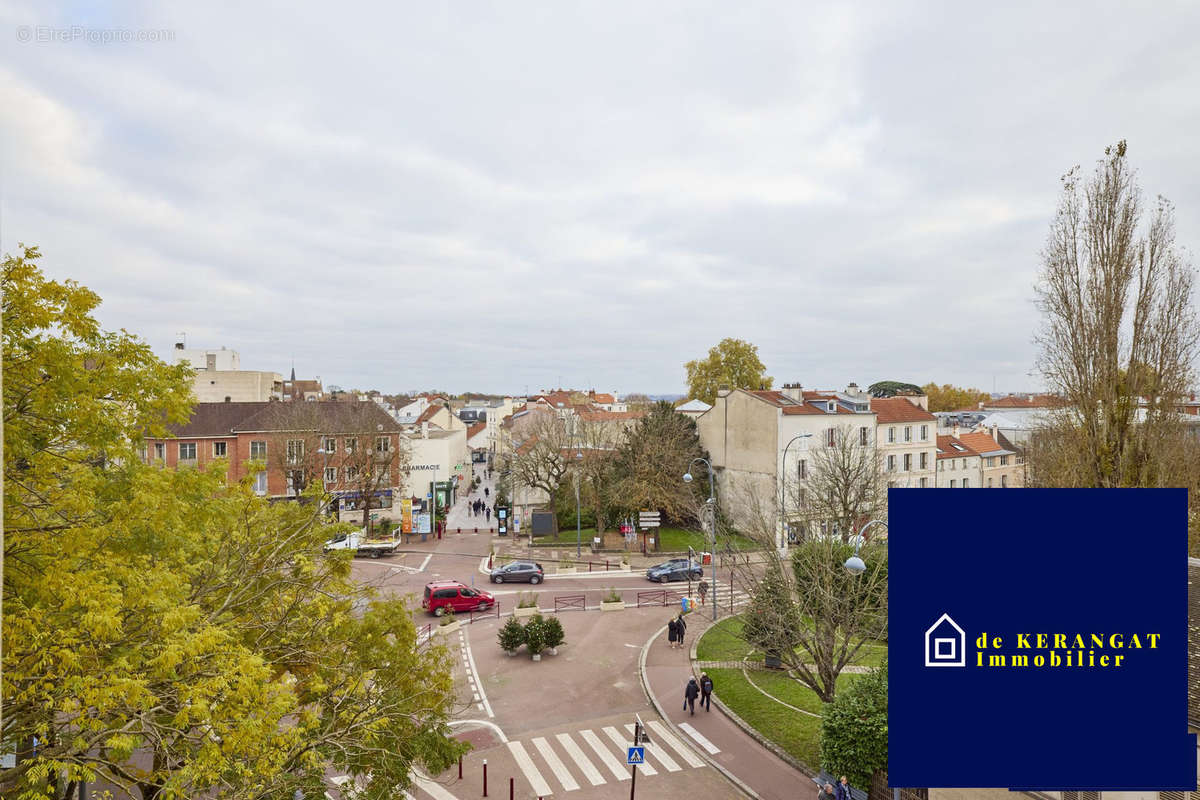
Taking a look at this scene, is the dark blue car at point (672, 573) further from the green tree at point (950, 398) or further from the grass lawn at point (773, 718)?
the green tree at point (950, 398)

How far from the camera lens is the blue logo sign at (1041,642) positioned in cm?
612

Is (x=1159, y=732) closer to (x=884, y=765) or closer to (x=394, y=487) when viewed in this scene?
(x=884, y=765)

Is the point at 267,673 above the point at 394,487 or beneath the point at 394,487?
above

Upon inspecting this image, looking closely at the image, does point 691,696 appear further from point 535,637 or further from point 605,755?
point 535,637

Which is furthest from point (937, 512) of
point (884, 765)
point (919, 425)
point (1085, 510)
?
point (919, 425)

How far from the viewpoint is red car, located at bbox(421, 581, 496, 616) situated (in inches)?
989

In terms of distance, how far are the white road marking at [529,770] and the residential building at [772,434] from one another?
72.3ft

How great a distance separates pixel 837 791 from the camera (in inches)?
479

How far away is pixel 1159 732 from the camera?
6.11 meters

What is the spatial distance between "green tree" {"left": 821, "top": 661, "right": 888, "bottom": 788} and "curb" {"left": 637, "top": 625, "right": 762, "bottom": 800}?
179 cm

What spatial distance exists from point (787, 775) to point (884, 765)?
2.61 metres

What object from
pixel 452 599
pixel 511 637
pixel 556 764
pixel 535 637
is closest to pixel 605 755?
Answer: pixel 556 764

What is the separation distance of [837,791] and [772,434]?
26.1 metres

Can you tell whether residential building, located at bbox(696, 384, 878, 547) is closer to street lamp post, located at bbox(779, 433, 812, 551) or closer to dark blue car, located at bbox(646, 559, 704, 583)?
street lamp post, located at bbox(779, 433, 812, 551)
